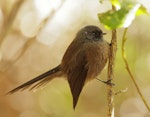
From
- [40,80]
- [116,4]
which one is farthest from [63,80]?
[116,4]

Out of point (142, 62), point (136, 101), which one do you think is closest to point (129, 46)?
point (142, 62)

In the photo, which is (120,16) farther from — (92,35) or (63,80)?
(63,80)

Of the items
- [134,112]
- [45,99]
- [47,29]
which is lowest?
[134,112]

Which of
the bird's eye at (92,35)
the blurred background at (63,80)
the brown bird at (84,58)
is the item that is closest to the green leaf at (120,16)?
the brown bird at (84,58)

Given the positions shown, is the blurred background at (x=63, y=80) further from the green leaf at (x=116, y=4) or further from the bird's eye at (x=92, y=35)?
the green leaf at (x=116, y=4)

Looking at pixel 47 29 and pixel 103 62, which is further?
pixel 47 29

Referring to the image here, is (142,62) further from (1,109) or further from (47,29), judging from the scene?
(1,109)

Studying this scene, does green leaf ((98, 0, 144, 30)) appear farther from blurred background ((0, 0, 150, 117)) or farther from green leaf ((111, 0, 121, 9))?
blurred background ((0, 0, 150, 117))
